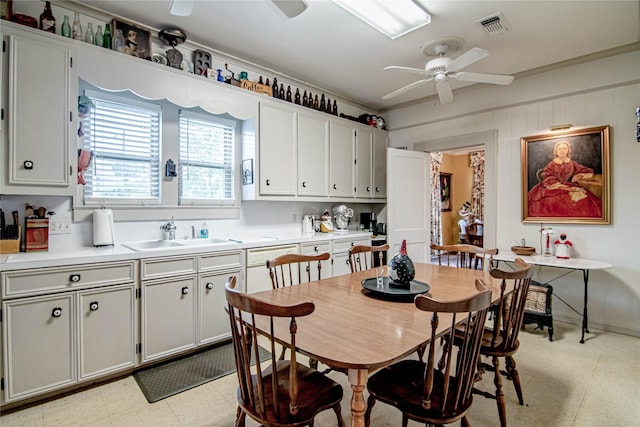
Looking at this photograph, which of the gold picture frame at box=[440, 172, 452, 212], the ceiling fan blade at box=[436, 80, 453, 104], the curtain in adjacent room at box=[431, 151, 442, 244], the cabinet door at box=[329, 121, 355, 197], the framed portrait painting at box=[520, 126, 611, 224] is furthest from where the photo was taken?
the gold picture frame at box=[440, 172, 452, 212]

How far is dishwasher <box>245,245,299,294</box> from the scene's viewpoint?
3068 mm

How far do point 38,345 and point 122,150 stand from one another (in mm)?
→ 1613

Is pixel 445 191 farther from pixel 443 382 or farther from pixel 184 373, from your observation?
pixel 443 382

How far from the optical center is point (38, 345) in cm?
203

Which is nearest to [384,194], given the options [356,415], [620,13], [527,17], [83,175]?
[527,17]

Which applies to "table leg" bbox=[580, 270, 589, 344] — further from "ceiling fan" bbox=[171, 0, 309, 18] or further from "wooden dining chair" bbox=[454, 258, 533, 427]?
"ceiling fan" bbox=[171, 0, 309, 18]

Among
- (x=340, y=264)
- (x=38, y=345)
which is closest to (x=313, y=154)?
(x=340, y=264)

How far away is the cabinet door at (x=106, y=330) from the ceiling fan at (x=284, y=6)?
6.29 ft

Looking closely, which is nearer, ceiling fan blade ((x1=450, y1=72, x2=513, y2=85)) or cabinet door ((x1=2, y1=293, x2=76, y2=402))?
cabinet door ((x1=2, y1=293, x2=76, y2=402))

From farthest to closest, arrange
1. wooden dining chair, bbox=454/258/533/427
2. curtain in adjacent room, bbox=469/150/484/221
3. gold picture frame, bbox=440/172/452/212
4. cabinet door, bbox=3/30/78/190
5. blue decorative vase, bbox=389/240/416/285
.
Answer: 1. gold picture frame, bbox=440/172/452/212
2. curtain in adjacent room, bbox=469/150/484/221
3. cabinet door, bbox=3/30/78/190
4. blue decorative vase, bbox=389/240/416/285
5. wooden dining chair, bbox=454/258/533/427

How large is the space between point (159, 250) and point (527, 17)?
3.56 metres

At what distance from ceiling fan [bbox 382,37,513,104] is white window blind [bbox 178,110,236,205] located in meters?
1.84

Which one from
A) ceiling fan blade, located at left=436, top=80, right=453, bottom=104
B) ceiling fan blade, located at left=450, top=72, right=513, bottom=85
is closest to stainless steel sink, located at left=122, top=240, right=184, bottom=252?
ceiling fan blade, located at left=436, top=80, right=453, bottom=104

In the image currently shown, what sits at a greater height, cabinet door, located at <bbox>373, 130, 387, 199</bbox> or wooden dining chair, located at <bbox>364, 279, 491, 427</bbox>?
cabinet door, located at <bbox>373, 130, 387, 199</bbox>
